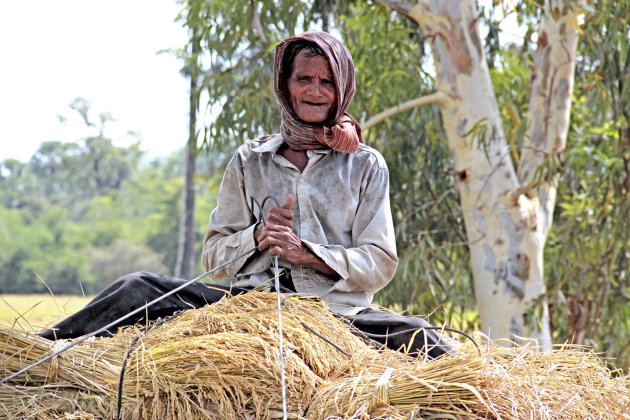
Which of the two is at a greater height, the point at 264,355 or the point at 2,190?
the point at 264,355

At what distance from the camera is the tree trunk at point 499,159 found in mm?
6613

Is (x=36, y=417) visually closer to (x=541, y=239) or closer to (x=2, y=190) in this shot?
(x=541, y=239)

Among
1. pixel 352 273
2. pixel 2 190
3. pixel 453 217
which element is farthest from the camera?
pixel 2 190

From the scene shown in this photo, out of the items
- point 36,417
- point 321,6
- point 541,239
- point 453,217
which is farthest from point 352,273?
point 321,6

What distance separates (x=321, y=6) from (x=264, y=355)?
6.21 m

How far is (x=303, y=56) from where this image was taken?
2.93 metres

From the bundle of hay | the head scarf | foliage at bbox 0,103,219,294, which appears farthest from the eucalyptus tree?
foliage at bbox 0,103,219,294

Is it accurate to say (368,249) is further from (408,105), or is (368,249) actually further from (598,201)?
(598,201)

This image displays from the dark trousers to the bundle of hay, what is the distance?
211 millimetres

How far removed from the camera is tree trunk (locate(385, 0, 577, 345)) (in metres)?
6.61

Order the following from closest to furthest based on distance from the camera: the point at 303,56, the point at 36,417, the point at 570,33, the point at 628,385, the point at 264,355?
1. the point at 36,417
2. the point at 264,355
3. the point at 628,385
4. the point at 303,56
5. the point at 570,33

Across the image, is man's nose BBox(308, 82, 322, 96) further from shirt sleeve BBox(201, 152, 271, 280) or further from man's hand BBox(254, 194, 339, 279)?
man's hand BBox(254, 194, 339, 279)

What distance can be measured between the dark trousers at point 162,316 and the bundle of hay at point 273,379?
0.21 meters

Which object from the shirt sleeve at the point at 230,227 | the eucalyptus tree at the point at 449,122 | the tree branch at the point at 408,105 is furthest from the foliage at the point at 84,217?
the shirt sleeve at the point at 230,227
